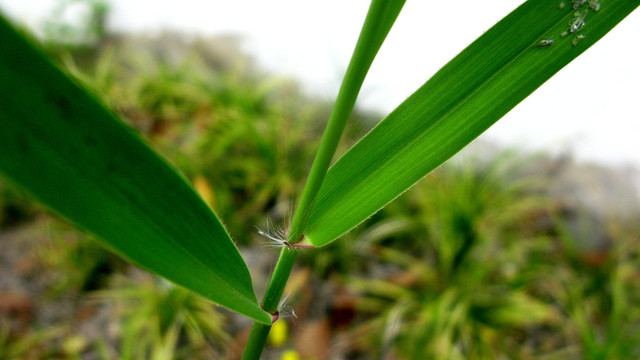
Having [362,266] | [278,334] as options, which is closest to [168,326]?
[278,334]

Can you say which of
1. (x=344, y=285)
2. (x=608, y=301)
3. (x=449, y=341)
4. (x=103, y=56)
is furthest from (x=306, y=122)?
(x=103, y=56)

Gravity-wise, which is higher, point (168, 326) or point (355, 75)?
point (355, 75)

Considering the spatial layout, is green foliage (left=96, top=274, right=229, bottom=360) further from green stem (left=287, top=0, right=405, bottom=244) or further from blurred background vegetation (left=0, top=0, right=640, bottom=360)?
green stem (left=287, top=0, right=405, bottom=244)

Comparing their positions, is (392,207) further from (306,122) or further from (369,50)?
(369,50)

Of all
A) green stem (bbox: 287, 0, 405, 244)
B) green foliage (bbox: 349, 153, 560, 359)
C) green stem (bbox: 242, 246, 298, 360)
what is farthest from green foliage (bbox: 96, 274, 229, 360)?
green stem (bbox: 287, 0, 405, 244)

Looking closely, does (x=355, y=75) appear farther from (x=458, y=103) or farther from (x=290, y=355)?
(x=290, y=355)
